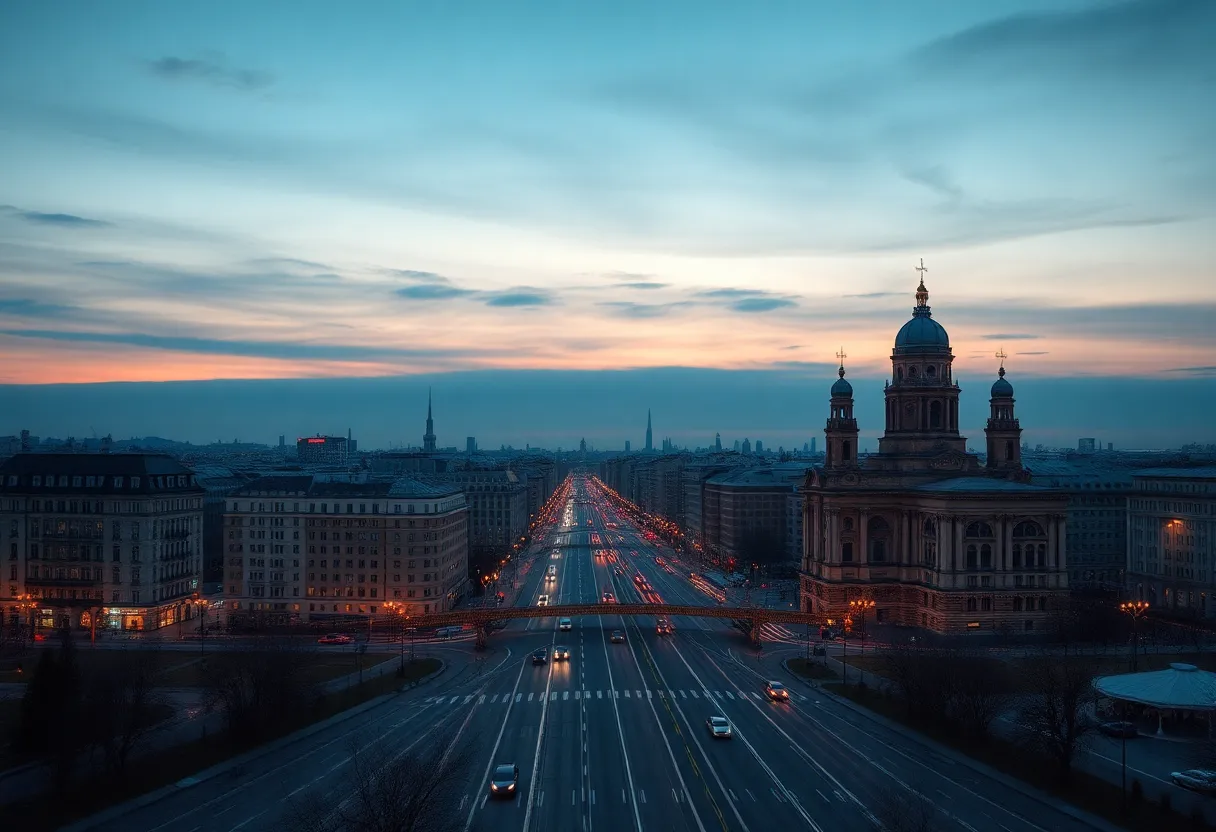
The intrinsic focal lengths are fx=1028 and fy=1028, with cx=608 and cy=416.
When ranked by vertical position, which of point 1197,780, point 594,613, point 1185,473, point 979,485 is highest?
point 1185,473

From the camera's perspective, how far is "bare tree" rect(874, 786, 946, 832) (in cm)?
4156

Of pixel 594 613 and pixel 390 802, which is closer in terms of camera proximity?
pixel 390 802

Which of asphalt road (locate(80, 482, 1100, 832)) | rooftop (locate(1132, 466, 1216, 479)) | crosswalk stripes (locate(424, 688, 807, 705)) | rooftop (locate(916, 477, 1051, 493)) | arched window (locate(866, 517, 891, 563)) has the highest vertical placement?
rooftop (locate(1132, 466, 1216, 479))

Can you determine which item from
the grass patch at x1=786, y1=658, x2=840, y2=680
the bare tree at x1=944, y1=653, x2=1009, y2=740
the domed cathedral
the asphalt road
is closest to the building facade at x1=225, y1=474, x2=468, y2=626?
the asphalt road

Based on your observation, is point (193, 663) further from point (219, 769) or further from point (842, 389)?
point (842, 389)

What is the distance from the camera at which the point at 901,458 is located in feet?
412

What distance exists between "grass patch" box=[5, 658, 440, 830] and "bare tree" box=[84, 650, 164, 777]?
1.24 meters

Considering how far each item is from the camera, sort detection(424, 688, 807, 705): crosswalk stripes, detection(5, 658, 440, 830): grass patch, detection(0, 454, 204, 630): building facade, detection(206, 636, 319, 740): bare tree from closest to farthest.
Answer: detection(5, 658, 440, 830): grass patch, detection(206, 636, 319, 740): bare tree, detection(424, 688, 807, 705): crosswalk stripes, detection(0, 454, 204, 630): building facade

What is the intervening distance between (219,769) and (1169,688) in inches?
2298

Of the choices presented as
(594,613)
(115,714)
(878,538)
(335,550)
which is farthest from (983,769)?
(335,550)

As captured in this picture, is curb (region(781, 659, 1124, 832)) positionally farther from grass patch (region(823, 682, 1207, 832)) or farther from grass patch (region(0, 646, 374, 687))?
grass patch (region(0, 646, 374, 687))

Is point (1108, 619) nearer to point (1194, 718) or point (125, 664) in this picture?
point (1194, 718)

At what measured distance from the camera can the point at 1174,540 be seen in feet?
393

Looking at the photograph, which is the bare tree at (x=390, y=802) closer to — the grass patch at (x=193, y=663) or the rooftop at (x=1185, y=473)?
the grass patch at (x=193, y=663)
